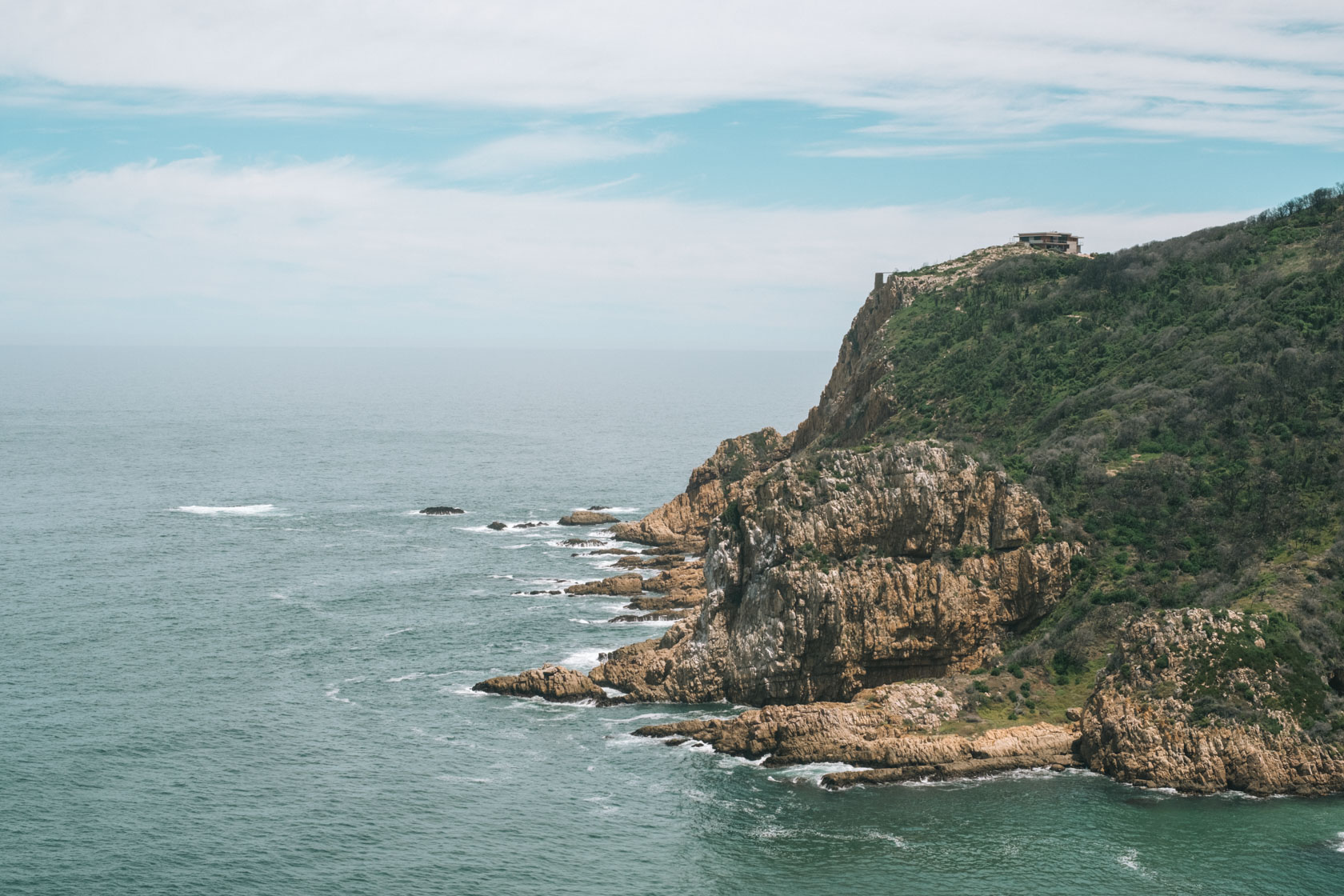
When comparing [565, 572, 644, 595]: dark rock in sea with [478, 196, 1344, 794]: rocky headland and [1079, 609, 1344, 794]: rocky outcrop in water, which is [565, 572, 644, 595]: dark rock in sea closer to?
[478, 196, 1344, 794]: rocky headland

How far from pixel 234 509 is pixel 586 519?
4391cm

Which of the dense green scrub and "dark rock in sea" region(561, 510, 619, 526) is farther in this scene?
"dark rock in sea" region(561, 510, 619, 526)

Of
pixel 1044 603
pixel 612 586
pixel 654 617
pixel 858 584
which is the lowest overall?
pixel 654 617

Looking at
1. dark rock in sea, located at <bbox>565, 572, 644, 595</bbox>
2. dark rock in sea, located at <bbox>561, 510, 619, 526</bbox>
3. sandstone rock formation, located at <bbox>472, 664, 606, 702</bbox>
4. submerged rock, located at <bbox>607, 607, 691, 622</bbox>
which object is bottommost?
sandstone rock formation, located at <bbox>472, 664, 606, 702</bbox>

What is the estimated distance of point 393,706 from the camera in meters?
80.0

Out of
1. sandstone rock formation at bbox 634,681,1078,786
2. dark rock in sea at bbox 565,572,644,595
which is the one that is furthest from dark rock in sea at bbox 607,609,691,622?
sandstone rock formation at bbox 634,681,1078,786

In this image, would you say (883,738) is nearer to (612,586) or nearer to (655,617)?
(655,617)

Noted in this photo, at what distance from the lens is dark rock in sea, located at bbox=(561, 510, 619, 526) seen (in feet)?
474

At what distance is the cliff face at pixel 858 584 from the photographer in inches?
3115

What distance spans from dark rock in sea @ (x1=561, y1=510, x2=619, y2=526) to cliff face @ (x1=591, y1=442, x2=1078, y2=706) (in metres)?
59.4

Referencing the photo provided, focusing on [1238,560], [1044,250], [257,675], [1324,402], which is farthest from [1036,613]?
[1044,250]

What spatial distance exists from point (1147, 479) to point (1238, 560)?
34.4ft

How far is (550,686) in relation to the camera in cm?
8200

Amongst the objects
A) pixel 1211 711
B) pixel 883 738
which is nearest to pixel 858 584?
pixel 883 738
